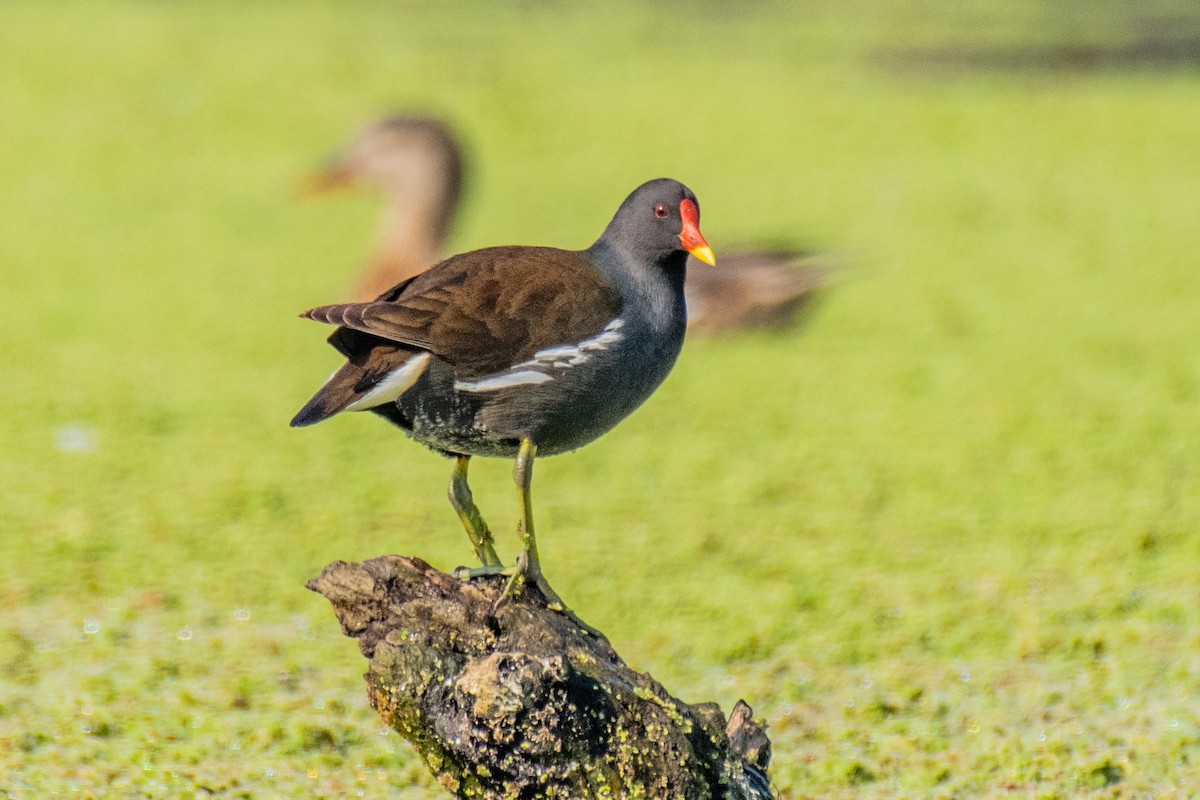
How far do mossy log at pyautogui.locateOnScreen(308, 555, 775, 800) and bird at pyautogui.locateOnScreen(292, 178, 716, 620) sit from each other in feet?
0.22

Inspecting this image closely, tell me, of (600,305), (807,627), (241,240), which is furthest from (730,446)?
(241,240)

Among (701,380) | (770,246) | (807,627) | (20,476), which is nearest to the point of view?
(807,627)

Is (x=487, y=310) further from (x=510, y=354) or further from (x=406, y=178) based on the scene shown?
(x=406, y=178)

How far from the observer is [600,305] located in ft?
5.59

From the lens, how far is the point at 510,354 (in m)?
1.67

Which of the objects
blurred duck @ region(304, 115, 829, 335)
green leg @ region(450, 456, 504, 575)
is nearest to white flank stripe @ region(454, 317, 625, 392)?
green leg @ region(450, 456, 504, 575)

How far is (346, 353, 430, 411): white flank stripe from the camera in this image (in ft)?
5.30

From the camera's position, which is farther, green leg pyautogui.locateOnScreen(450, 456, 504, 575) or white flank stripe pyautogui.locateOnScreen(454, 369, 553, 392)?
green leg pyautogui.locateOnScreen(450, 456, 504, 575)

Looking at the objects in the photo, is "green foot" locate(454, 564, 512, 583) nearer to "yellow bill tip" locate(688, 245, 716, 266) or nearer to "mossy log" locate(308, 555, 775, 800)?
"mossy log" locate(308, 555, 775, 800)

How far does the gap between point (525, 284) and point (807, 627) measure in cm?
101

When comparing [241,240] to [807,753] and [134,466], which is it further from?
[807,753]

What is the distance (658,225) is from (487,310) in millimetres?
236

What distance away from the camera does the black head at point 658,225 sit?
5.88 ft

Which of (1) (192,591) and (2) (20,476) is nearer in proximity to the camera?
(1) (192,591)
